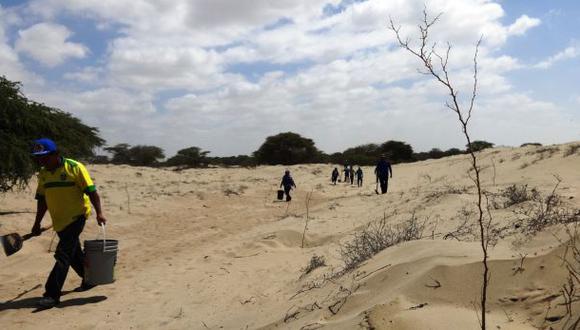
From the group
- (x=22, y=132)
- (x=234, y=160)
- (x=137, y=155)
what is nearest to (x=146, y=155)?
(x=137, y=155)

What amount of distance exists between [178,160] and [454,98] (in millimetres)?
53743

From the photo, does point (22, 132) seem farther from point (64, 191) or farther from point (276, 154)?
point (276, 154)

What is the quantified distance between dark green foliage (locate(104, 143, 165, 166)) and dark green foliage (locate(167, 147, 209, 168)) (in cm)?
211

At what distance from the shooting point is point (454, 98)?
99.7 inches

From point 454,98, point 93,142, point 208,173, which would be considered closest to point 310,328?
point 454,98

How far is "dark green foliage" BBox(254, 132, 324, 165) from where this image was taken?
56.2 metres

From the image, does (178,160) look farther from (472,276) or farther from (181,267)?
(472,276)

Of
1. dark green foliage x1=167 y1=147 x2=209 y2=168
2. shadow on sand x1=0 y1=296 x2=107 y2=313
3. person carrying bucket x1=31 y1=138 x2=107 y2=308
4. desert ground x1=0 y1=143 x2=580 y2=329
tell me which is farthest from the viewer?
dark green foliage x1=167 y1=147 x2=209 y2=168

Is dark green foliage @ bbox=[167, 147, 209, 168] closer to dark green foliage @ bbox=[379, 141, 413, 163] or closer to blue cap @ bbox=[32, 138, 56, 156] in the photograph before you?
dark green foliage @ bbox=[379, 141, 413, 163]

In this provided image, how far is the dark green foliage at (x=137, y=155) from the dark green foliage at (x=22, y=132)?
41666 millimetres

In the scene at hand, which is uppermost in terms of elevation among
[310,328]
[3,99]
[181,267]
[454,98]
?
[3,99]

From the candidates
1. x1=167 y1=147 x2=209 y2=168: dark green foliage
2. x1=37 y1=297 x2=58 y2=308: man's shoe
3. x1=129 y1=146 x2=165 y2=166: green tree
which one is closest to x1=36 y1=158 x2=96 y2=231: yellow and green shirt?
x1=37 y1=297 x2=58 y2=308: man's shoe

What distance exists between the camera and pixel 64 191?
5.93 metres

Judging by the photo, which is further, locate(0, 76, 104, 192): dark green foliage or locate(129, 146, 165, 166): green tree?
locate(129, 146, 165, 166): green tree
